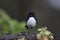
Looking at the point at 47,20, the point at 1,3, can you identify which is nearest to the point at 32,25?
the point at 47,20

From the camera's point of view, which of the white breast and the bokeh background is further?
the bokeh background

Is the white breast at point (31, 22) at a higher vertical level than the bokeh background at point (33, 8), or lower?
lower

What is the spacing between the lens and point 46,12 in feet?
27.4

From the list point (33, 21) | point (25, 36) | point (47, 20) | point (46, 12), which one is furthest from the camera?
point (46, 12)

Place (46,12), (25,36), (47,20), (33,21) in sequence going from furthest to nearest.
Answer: (46,12) < (47,20) < (33,21) < (25,36)

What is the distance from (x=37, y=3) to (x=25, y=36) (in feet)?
20.9

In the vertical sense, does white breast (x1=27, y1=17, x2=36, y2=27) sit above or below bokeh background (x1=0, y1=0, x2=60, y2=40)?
below

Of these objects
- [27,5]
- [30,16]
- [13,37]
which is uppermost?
[27,5]

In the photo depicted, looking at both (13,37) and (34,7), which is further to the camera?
(34,7)

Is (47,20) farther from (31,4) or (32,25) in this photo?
(32,25)

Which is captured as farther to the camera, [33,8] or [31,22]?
[33,8]

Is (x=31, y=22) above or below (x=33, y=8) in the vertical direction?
below

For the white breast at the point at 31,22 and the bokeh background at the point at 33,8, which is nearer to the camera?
the white breast at the point at 31,22

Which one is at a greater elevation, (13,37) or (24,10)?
(24,10)
